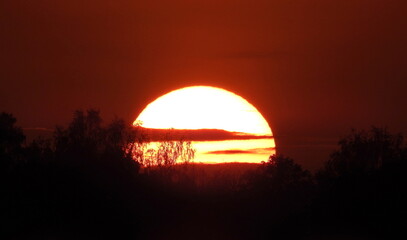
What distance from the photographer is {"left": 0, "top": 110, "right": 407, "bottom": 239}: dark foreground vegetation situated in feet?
173

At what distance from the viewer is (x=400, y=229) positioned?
51969mm

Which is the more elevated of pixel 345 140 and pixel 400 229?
pixel 345 140

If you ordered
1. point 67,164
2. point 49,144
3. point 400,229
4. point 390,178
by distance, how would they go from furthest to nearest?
point 49,144
point 67,164
point 390,178
point 400,229

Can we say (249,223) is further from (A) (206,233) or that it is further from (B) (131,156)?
(B) (131,156)

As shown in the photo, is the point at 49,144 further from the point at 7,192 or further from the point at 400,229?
the point at 400,229

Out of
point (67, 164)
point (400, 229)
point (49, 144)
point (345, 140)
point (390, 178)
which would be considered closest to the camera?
point (400, 229)

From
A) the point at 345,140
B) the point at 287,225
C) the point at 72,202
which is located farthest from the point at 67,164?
the point at 345,140

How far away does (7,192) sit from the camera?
171ft

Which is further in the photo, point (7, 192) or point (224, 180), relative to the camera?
point (224, 180)

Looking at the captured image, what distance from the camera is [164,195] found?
6256 centimetres

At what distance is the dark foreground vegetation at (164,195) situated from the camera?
173 feet

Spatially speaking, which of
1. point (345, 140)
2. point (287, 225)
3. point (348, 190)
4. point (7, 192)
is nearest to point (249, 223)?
point (287, 225)

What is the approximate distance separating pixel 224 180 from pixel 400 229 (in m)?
21.4

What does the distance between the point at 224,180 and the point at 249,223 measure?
12.4 metres
